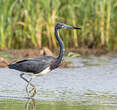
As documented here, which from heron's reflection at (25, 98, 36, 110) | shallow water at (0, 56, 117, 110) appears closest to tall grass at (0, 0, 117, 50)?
shallow water at (0, 56, 117, 110)

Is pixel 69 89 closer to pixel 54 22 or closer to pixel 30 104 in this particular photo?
pixel 30 104

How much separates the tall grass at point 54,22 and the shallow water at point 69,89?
5.57 ft

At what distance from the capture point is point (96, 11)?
13609 millimetres

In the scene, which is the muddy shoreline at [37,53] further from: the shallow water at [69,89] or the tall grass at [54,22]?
the shallow water at [69,89]

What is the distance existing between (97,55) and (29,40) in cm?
224

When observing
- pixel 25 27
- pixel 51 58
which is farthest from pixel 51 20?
pixel 51 58

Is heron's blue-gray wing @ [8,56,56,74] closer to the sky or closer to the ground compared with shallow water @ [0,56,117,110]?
closer to the sky

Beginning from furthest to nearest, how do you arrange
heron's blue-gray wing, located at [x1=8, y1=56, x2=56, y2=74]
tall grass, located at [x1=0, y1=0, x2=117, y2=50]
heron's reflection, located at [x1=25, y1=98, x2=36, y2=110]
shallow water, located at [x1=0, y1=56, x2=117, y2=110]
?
1. tall grass, located at [x1=0, y1=0, x2=117, y2=50]
2. heron's blue-gray wing, located at [x1=8, y1=56, x2=56, y2=74]
3. shallow water, located at [x1=0, y1=56, x2=117, y2=110]
4. heron's reflection, located at [x1=25, y1=98, x2=36, y2=110]

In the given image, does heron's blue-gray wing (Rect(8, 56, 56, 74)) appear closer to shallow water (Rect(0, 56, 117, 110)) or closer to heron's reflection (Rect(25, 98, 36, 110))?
shallow water (Rect(0, 56, 117, 110))

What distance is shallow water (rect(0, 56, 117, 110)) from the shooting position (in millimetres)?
7242

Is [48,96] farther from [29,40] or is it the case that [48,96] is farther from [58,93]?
[29,40]

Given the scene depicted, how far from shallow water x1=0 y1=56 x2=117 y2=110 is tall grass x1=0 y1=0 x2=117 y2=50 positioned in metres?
1.70

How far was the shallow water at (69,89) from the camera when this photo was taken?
7.24 meters

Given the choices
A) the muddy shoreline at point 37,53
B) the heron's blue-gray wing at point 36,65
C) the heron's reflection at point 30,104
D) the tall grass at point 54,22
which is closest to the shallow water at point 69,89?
the heron's reflection at point 30,104
